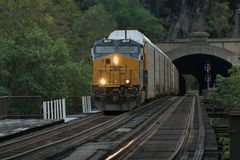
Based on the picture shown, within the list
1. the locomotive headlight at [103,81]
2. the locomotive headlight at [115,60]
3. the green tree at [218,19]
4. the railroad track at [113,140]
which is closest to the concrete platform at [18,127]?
the railroad track at [113,140]

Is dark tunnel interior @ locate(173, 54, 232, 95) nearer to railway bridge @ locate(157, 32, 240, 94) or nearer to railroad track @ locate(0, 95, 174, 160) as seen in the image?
railway bridge @ locate(157, 32, 240, 94)

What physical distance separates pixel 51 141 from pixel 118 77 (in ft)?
42.8

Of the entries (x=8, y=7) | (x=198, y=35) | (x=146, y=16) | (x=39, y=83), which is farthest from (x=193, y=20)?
(x=39, y=83)

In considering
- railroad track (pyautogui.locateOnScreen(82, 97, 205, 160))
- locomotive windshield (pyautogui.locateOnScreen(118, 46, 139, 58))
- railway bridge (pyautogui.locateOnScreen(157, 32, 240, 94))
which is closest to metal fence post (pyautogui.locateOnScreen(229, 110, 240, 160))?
railroad track (pyautogui.locateOnScreen(82, 97, 205, 160))

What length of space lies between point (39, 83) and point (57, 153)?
2516 cm

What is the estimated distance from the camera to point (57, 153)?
586 inches

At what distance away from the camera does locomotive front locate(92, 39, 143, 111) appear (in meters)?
30.5

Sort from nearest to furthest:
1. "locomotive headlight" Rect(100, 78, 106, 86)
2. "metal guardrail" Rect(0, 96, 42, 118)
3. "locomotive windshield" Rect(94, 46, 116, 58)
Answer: "metal guardrail" Rect(0, 96, 42, 118) → "locomotive headlight" Rect(100, 78, 106, 86) → "locomotive windshield" Rect(94, 46, 116, 58)

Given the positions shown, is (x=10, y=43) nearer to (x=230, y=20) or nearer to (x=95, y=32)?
(x=95, y=32)

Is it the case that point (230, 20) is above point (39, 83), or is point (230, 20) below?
above

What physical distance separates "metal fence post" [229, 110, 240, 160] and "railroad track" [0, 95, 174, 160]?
6477 millimetres

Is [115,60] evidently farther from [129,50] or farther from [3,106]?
[3,106]

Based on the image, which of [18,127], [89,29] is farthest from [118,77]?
[89,29]

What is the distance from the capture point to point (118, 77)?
3083 cm
